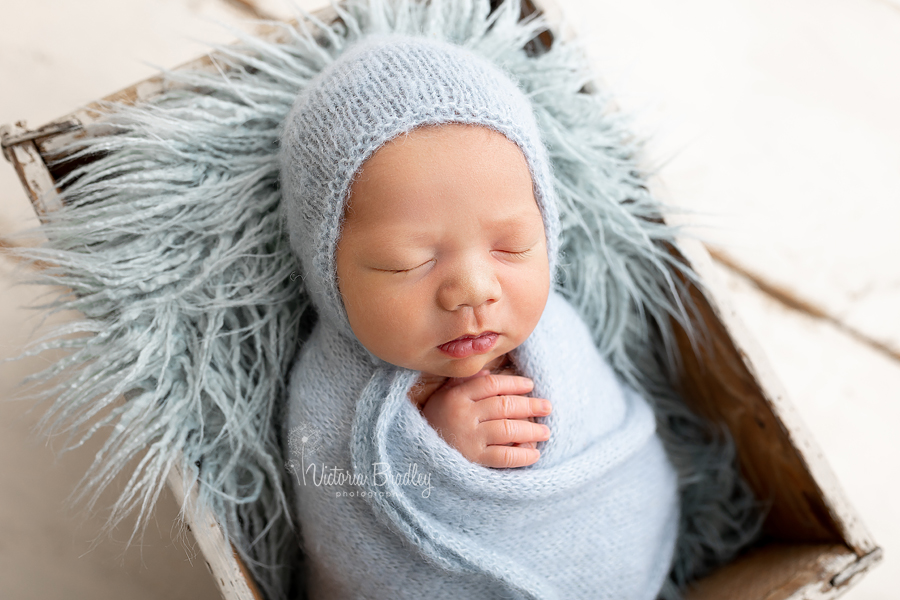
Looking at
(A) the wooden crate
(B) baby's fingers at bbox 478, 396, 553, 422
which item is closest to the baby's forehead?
(B) baby's fingers at bbox 478, 396, 553, 422

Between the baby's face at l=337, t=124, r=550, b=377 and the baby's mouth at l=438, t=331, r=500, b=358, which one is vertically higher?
the baby's face at l=337, t=124, r=550, b=377

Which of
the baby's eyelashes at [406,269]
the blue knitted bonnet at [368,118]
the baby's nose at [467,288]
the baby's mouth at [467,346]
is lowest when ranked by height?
the baby's mouth at [467,346]

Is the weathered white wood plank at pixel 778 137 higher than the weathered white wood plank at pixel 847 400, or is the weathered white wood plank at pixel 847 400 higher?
the weathered white wood plank at pixel 778 137

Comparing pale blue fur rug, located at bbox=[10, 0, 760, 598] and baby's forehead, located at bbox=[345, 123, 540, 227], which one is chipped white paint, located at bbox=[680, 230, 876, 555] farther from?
baby's forehead, located at bbox=[345, 123, 540, 227]

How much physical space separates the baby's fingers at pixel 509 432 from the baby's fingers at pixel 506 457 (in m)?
0.01

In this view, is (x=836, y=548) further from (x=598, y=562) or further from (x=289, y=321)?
(x=289, y=321)

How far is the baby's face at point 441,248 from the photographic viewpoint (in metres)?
0.68

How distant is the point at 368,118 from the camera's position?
71cm

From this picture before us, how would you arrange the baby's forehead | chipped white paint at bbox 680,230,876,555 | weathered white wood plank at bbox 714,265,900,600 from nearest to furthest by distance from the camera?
the baby's forehead < chipped white paint at bbox 680,230,876,555 < weathered white wood plank at bbox 714,265,900,600

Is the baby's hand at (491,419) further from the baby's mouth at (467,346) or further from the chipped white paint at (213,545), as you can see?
the chipped white paint at (213,545)

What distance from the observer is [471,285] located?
2.26 feet

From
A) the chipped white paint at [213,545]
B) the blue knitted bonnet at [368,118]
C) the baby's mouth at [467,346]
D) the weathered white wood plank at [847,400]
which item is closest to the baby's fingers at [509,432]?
the baby's mouth at [467,346]

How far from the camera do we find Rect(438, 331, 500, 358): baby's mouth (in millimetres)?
734

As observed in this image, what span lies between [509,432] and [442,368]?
4.9 inches
